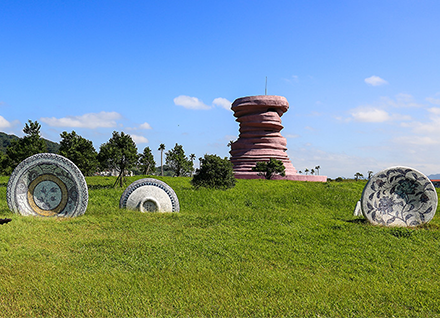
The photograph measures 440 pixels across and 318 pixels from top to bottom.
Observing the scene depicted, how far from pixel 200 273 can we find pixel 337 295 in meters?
2.37

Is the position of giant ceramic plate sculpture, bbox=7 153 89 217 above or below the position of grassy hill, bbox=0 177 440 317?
above

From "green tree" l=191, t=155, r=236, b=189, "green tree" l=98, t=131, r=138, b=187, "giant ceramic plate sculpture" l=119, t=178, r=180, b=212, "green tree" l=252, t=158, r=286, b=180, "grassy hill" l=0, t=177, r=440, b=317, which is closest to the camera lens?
"grassy hill" l=0, t=177, r=440, b=317

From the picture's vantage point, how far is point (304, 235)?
9.50 meters

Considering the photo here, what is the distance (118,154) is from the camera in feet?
75.9

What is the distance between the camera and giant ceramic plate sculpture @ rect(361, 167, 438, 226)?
11.4m

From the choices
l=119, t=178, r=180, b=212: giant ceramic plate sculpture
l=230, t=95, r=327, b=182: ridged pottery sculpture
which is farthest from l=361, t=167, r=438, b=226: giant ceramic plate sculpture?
l=230, t=95, r=327, b=182: ridged pottery sculpture

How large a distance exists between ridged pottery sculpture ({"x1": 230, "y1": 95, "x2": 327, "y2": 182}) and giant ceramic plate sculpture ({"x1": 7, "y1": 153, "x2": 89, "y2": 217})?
2260 centimetres

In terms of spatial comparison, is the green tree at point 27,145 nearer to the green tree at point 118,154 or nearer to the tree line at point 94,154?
the tree line at point 94,154

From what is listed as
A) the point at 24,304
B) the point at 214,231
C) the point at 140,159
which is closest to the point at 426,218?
the point at 214,231

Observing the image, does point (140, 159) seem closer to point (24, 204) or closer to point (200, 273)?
point (24, 204)

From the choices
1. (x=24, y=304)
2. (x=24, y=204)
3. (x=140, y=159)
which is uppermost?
(x=140, y=159)

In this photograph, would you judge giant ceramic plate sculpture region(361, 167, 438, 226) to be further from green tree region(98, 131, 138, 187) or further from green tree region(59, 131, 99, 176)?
green tree region(59, 131, 99, 176)

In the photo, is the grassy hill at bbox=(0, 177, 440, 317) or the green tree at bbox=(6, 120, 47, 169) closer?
the grassy hill at bbox=(0, 177, 440, 317)

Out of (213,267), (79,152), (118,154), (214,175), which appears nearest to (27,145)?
(79,152)
